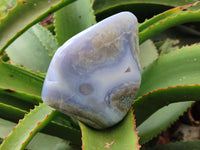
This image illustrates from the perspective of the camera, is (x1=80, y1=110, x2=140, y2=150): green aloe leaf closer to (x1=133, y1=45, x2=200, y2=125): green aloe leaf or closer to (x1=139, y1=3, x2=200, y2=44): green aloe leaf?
(x1=133, y1=45, x2=200, y2=125): green aloe leaf

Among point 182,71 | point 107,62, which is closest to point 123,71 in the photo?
point 107,62

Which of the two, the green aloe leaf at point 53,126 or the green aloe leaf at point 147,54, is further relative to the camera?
the green aloe leaf at point 147,54

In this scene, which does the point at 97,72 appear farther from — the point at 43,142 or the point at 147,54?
the point at 147,54

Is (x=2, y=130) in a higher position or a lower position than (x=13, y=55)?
lower

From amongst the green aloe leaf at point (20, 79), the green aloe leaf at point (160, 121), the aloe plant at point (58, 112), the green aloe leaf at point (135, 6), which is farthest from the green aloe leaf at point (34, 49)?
the green aloe leaf at point (160, 121)

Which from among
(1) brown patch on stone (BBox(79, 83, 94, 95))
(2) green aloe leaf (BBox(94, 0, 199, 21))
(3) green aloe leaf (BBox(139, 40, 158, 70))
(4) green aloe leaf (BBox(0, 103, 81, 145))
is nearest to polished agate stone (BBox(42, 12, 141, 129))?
(1) brown patch on stone (BBox(79, 83, 94, 95))

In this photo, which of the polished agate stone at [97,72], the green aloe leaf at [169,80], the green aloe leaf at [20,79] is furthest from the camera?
the green aloe leaf at [20,79]

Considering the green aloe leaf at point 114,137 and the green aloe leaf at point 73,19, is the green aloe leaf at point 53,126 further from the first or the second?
the green aloe leaf at point 73,19

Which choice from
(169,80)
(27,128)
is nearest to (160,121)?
(169,80)

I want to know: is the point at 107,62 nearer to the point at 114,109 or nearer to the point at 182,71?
the point at 114,109
